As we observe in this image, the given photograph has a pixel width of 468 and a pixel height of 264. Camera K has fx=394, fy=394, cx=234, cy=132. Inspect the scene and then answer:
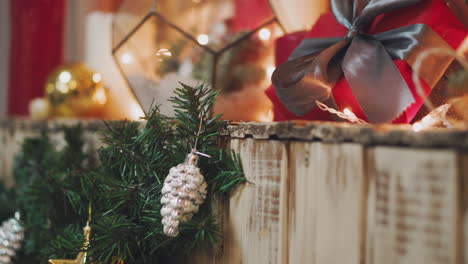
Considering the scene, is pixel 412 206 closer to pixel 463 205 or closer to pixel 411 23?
pixel 463 205

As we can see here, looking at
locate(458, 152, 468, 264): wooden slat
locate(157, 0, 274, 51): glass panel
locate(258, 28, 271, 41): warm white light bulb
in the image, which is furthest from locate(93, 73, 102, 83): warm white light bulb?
locate(458, 152, 468, 264): wooden slat

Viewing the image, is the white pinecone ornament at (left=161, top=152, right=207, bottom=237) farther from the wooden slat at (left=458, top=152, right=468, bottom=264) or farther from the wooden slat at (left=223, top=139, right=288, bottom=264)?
the wooden slat at (left=458, top=152, right=468, bottom=264)

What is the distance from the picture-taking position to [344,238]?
1.22ft

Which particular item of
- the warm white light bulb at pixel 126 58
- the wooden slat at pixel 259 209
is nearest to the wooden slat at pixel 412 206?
the wooden slat at pixel 259 209

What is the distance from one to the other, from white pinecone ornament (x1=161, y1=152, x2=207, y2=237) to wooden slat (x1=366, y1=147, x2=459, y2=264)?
185mm

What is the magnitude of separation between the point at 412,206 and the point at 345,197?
62mm

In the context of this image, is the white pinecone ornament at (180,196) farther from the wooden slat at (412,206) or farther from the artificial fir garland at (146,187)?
the wooden slat at (412,206)

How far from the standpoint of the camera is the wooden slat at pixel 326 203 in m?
0.36

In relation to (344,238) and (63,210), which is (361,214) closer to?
(344,238)

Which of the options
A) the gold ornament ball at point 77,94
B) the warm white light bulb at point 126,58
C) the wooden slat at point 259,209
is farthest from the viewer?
the gold ornament ball at point 77,94

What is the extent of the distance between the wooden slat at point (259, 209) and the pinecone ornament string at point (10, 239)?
0.41 metres

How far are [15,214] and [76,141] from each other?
0.56ft

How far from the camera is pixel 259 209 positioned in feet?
1.47

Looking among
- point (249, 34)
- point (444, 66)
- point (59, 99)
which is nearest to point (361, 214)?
point (444, 66)
